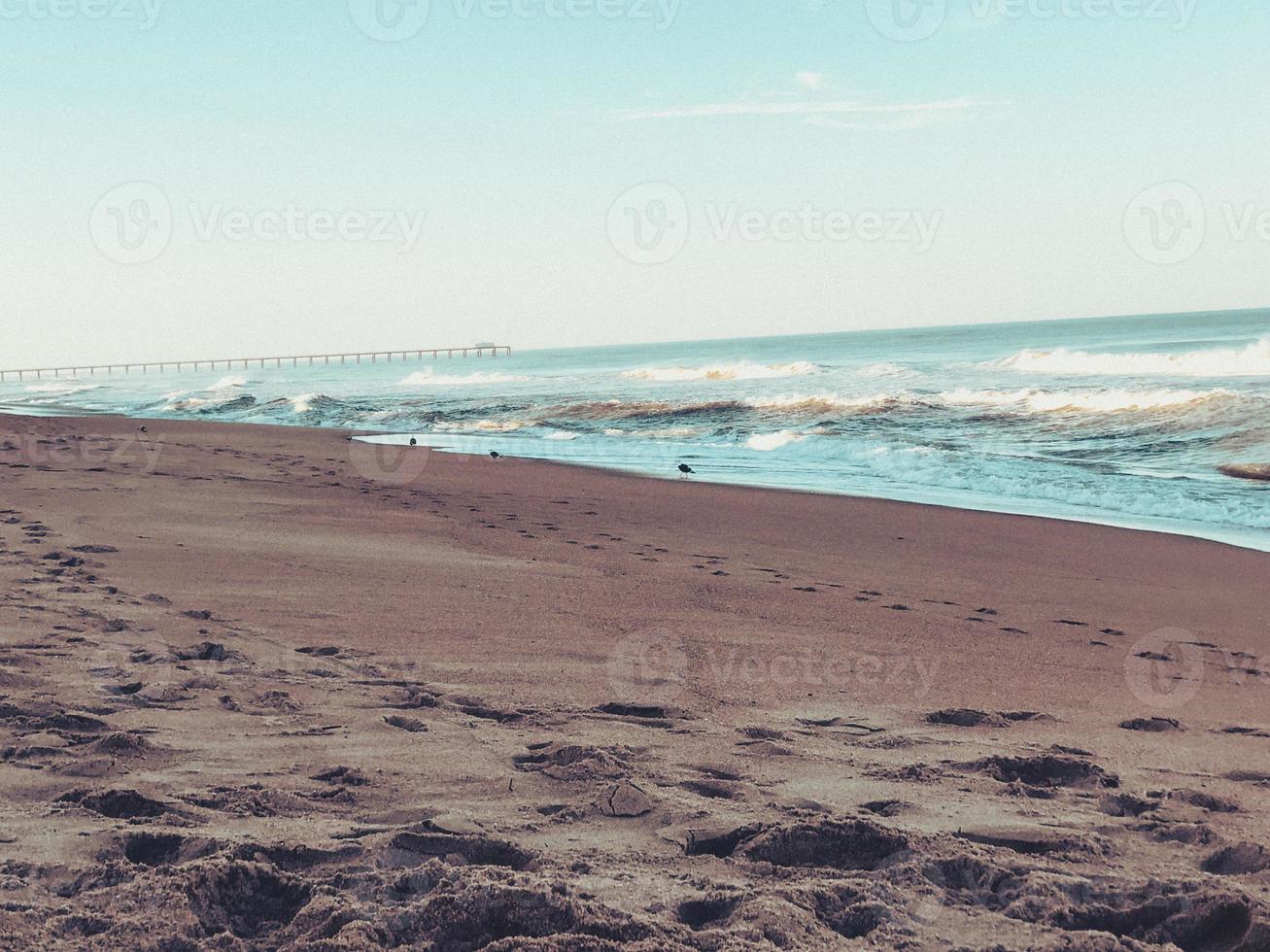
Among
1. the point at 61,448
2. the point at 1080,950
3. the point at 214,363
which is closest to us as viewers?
the point at 1080,950

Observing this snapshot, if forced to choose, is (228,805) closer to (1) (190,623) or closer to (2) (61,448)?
(1) (190,623)

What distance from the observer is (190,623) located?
493 cm

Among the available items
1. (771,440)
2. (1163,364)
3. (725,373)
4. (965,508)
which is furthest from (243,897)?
(725,373)

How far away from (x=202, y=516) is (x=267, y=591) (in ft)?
10.3

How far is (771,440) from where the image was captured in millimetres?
19672

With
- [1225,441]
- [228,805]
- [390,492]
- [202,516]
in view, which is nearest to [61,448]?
[390,492]

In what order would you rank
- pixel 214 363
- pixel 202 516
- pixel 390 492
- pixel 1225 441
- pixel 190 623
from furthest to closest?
pixel 214 363 → pixel 1225 441 → pixel 390 492 → pixel 202 516 → pixel 190 623

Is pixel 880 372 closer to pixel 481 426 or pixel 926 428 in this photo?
pixel 926 428

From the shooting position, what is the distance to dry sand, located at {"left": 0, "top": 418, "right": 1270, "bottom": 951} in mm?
2325

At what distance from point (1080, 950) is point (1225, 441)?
17.5 meters

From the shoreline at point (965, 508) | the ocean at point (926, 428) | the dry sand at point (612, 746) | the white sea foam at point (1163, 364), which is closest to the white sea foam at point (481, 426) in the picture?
the ocean at point (926, 428)

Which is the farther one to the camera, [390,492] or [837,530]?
[390,492]

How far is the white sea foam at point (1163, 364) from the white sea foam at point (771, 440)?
1863 cm

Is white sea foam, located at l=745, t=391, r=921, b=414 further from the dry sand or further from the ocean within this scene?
the dry sand
